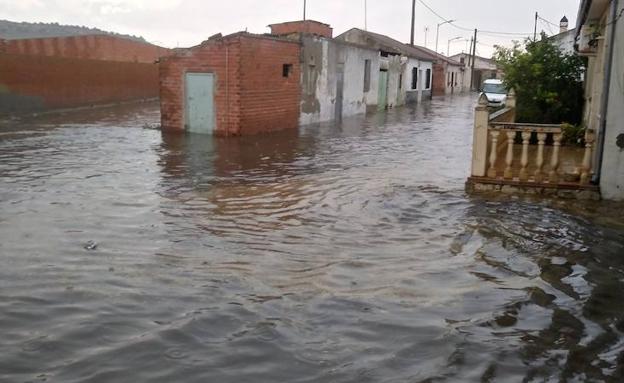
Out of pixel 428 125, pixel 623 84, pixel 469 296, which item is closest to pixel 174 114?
pixel 428 125

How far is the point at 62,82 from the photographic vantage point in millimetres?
23875

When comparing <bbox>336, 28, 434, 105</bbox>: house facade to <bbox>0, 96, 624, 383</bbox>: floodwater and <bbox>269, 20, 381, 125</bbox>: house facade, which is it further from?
<bbox>0, 96, 624, 383</bbox>: floodwater

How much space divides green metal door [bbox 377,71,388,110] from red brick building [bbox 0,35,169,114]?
1114cm

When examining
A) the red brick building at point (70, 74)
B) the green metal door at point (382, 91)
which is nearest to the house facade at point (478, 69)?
the green metal door at point (382, 91)

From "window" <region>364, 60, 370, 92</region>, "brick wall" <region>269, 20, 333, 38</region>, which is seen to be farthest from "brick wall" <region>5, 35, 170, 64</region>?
"window" <region>364, 60, 370, 92</region>

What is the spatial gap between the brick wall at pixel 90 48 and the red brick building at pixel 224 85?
14.1 m

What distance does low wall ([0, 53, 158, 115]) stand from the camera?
21.3m

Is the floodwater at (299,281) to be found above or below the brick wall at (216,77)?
below

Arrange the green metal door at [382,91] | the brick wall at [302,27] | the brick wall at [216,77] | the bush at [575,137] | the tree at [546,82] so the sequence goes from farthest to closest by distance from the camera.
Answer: the green metal door at [382,91] < the brick wall at [302,27] < the brick wall at [216,77] < the tree at [546,82] < the bush at [575,137]

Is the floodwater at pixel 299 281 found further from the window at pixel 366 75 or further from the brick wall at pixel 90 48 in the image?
the brick wall at pixel 90 48

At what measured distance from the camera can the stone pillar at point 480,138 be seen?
28.8 feet

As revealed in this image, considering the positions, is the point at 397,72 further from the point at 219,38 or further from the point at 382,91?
the point at 219,38

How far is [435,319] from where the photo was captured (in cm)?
438

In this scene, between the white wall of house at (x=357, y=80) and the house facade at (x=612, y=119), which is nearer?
the house facade at (x=612, y=119)
